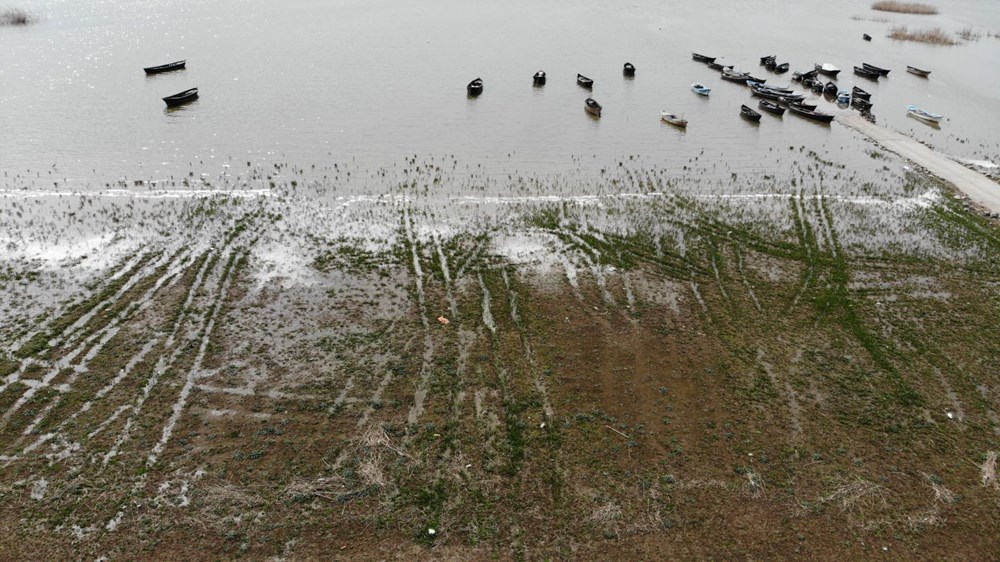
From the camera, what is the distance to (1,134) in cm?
3369

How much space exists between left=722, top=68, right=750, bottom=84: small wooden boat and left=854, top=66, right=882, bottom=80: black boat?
470 inches

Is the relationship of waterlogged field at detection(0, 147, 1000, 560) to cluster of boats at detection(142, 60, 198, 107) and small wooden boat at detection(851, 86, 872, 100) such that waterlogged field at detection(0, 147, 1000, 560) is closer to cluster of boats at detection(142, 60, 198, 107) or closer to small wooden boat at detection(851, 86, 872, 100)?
cluster of boats at detection(142, 60, 198, 107)

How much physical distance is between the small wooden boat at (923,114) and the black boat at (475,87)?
109 feet

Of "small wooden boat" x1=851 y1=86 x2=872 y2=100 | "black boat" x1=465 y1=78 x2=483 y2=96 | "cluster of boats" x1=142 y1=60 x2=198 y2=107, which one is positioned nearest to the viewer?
"cluster of boats" x1=142 y1=60 x2=198 y2=107

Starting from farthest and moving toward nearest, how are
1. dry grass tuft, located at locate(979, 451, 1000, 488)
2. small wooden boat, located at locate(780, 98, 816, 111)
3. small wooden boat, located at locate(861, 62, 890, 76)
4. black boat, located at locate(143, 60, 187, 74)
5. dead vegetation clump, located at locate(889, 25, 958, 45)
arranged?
dead vegetation clump, located at locate(889, 25, 958, 45) < small wooden boat, located at locate(861, 62, 890, 76) < black boat, located at locate(143, 60, 187, 74) < small wooden boat, located at locate(780, 98, 816, 111) < dry grass tuft, located at locate(979, 451, 1000, 488)

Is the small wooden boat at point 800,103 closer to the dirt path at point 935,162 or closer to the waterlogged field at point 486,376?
the dirt path at point 935,162

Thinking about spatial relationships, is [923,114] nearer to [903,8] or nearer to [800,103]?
[800,103]

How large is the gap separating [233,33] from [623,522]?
59.8 meters

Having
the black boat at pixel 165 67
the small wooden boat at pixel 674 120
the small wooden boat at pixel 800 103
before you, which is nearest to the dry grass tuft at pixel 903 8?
the small wooden boat at pixel 800 103

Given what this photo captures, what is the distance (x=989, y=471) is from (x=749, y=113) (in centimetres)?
3242

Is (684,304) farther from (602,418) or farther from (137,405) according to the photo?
(137,405)

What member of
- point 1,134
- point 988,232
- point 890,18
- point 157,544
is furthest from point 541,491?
point 890,18

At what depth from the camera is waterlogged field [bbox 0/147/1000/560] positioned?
1418 cm

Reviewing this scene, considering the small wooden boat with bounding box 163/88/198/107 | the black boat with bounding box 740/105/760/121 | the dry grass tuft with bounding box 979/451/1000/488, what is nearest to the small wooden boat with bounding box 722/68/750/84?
the black boat with bounding box 740/105/760/121
